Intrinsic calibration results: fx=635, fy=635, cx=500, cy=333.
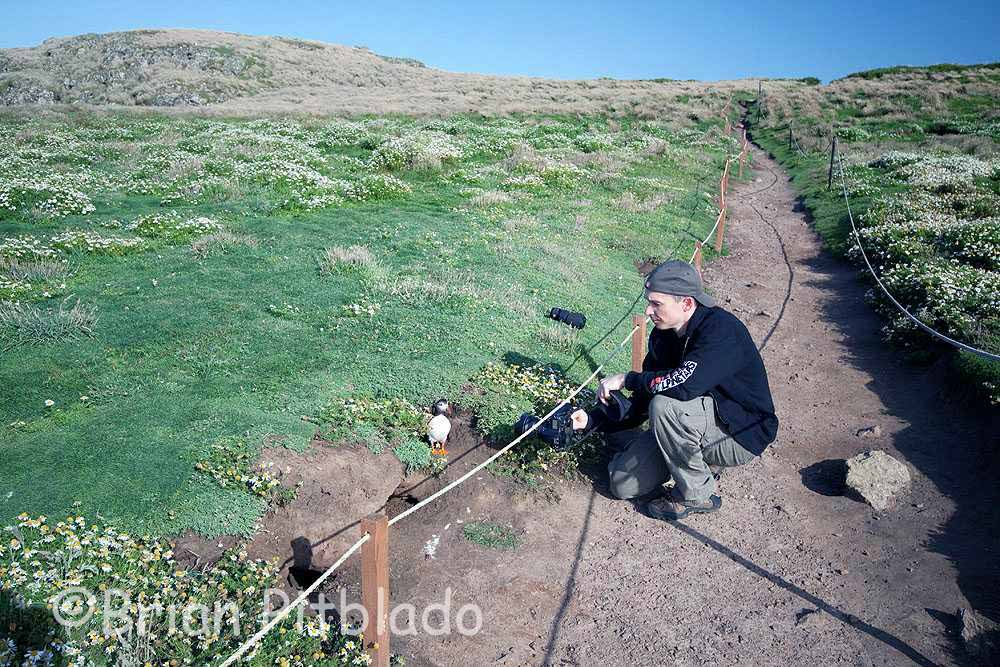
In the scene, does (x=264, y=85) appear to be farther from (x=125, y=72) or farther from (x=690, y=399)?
(x=690, y=399)

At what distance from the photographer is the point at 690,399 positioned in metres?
5.10

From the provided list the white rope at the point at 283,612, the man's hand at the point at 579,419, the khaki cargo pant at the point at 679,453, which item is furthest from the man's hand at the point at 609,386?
the white rope at the point at 283,612

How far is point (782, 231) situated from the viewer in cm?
1641

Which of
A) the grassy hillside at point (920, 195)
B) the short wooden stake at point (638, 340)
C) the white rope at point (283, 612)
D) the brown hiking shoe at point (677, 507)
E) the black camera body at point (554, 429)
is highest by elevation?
the grassy hillside at point (920, 195)

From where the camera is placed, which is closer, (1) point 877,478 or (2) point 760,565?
(2) point 760,565

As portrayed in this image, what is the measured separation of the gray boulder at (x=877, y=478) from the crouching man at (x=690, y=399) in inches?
49.4

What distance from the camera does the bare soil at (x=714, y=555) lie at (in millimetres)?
4309

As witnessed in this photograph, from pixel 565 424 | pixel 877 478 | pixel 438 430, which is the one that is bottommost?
pixel 877 478

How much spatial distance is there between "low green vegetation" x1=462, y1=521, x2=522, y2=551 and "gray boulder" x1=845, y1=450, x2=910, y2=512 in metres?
3.20

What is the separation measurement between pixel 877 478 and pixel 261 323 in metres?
6.81

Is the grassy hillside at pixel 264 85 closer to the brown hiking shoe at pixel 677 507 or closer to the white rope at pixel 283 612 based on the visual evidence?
the brown hiking shoe at pixel 677 507

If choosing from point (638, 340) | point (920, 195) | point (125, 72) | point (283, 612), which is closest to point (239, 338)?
point (638, 340)

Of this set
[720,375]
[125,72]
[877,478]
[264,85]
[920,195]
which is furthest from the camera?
[125,72]

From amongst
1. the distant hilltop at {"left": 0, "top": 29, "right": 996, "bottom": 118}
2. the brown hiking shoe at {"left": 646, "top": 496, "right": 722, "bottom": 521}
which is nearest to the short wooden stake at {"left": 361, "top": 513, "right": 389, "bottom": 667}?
the brown hiking shoe at {"left": 646, "top": 496, "right": 722, "bottom": 521}
